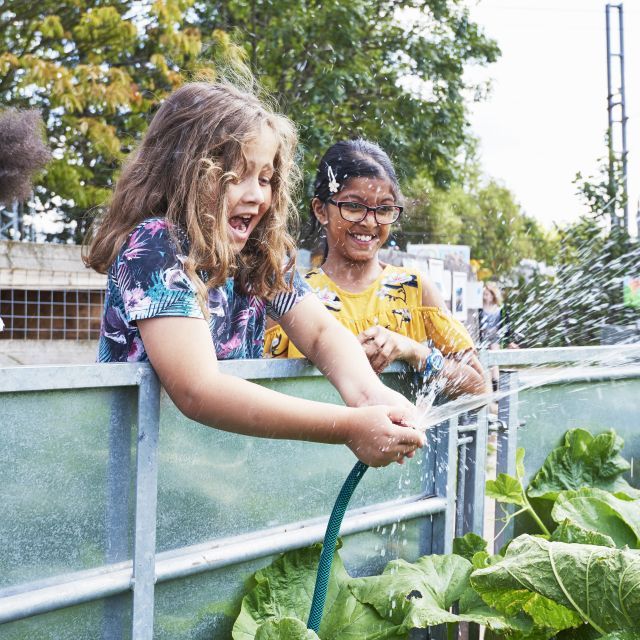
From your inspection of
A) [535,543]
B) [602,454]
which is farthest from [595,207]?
[535,543]

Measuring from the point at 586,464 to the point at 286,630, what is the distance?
1.33 meters

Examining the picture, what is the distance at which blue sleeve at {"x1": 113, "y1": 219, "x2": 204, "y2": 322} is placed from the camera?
1596 mm

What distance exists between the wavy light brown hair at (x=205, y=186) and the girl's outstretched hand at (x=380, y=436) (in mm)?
400

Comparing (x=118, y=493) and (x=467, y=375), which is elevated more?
(x=467, y=375)

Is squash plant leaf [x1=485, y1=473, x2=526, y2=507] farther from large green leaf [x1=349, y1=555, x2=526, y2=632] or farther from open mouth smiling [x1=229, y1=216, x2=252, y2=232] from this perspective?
open mouth smiling [x1=229, y1=216, x2=252, y2=232]

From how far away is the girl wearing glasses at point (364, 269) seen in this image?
8.59 ft

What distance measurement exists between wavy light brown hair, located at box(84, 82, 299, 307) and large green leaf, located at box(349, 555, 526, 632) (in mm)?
730

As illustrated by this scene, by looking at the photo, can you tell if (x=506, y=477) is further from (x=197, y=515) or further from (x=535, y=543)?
(x=197, y=515)

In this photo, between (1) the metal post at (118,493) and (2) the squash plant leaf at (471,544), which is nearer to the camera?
(1) the metal post at (118,493)

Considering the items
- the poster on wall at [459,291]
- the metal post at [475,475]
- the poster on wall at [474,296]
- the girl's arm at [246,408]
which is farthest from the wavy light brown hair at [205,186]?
the poster on wall at [474,296]

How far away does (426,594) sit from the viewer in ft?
6.35

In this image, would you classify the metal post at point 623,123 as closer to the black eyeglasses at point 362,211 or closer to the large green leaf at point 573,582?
the black eyeglasses at point 362,211

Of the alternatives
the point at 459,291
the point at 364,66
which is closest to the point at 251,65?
the point at 364,66

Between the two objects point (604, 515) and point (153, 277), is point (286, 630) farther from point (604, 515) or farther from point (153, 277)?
point (604, 515)
